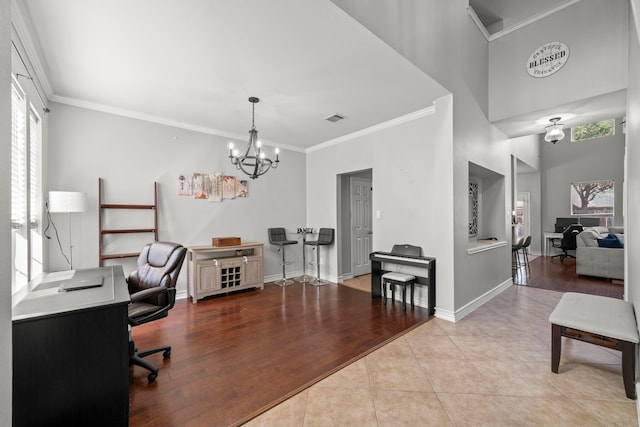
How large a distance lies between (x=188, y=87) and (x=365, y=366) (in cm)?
344

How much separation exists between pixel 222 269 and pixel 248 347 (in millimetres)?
1853

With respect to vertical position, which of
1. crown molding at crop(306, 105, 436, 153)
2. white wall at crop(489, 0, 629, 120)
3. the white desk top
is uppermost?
white wall at crop(489, 0, 629, 120)

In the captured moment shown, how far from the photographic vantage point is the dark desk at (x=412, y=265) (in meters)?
3.54

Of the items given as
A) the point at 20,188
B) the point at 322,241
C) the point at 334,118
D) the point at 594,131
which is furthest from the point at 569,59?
the point at 594,131

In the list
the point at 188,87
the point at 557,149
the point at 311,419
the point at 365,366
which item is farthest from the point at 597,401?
the point at 557,149

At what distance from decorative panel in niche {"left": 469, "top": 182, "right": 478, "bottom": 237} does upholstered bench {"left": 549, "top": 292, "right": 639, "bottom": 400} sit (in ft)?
8.24

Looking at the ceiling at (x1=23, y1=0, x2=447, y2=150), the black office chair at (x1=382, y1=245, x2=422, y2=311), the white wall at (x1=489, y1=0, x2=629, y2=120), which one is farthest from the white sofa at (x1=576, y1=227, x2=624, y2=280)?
the ceiling at (x1=23, y1=0, x2=447, y2=150)

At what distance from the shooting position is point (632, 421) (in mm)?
1722

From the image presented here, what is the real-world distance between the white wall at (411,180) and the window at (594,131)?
25.2ft

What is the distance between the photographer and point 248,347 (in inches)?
106

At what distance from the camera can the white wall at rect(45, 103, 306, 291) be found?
338 cm

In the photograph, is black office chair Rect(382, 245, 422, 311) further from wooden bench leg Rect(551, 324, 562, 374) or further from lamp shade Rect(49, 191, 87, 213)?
lamp shade Rect(49, 191, 87, 213)

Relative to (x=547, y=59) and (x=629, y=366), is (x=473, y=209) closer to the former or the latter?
(x=547, y=59)

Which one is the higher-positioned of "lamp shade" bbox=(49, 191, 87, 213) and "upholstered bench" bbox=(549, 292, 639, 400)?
"lamp shade" bbox=(49, 191, 87, 213)
